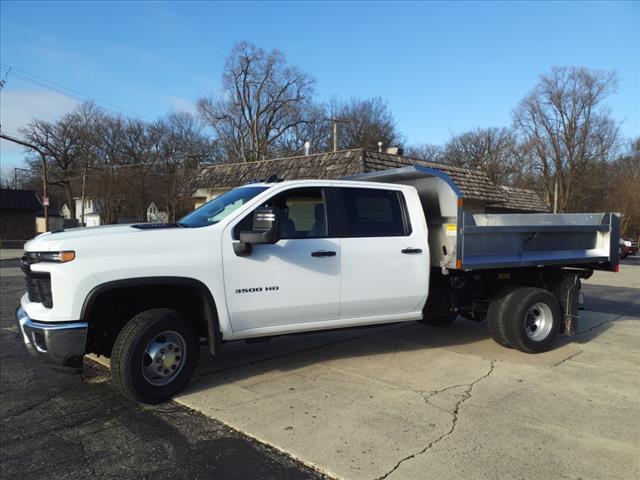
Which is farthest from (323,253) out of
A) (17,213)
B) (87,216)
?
(87,216)

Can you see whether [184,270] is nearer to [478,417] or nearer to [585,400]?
[478,417]

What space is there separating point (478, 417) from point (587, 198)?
2259 inches

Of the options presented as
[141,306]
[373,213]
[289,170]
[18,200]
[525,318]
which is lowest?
[525,318]

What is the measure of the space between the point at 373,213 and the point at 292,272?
1.23 m

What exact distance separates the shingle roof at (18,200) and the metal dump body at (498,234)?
46.0 metres

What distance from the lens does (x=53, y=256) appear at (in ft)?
13.9

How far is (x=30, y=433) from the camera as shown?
4.11m

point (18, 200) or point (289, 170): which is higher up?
point (18, 200)

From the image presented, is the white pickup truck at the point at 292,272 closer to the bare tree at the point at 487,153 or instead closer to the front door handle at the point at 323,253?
the front door handle at the point at 323,253

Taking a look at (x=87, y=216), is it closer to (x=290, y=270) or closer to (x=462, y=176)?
(x=462, y=176)

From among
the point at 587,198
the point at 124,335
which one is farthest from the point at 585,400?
the point at 587,198

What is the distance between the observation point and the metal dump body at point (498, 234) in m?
5.86

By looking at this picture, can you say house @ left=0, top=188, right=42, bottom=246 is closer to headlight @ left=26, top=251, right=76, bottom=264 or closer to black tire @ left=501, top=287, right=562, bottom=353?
headlight @ left=26, top=251, right=76, bottom=264

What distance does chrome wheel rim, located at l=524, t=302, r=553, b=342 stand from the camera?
658 centimetres
